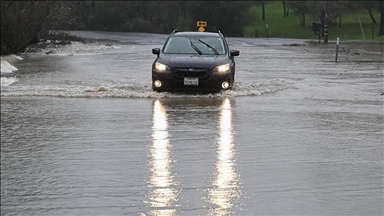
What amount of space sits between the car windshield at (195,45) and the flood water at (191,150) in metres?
1.14

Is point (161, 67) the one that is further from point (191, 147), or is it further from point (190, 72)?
point (191, 147)

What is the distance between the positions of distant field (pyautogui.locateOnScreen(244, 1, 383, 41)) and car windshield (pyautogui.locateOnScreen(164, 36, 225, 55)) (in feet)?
157

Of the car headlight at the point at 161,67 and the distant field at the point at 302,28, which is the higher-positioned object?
the car headlight at the point at 161,67

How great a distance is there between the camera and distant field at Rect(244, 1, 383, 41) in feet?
242

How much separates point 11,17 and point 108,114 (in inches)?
709

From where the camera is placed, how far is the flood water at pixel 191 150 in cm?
793

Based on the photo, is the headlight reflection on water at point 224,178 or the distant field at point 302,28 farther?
the distant field at point 302,28

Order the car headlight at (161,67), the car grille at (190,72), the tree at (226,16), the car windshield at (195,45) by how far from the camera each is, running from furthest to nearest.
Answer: the tree at (226,16)
the car windshield at (195,45)
the car headlight at (161,67)
the car grille at (190,72)

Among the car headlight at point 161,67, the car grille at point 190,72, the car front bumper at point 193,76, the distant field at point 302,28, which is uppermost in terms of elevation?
the car headlight at point 161,67

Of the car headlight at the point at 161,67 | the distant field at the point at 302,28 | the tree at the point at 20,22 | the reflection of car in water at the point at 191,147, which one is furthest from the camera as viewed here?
the distant field at the point at 302,28

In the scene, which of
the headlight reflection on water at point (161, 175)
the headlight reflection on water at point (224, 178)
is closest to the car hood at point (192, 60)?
the headlight reflection on water at point (161, 175)

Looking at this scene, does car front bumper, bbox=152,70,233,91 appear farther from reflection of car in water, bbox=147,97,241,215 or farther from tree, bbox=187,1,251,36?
tree, bbox=187,1,251,36

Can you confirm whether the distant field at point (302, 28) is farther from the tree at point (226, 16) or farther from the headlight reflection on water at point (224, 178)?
the headlight reflection on water at point (224, 178)

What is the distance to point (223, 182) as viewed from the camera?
877cm
